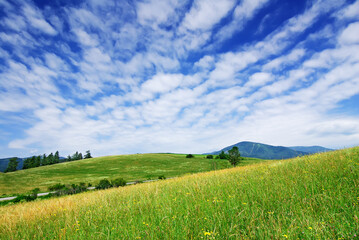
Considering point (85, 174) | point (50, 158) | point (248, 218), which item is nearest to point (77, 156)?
point (50, 158)

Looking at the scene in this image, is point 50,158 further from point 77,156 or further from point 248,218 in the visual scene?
point 248,218

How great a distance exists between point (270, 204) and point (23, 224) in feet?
22.2

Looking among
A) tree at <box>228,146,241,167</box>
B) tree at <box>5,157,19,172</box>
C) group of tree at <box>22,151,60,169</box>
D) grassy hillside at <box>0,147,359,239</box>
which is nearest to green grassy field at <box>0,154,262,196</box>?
tree at <box>228,146,241,167</box>

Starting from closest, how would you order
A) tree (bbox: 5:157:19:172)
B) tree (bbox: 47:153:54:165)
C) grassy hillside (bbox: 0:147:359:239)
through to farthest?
grassy hillside (bbox: 0:147:359:239) → tree (bbox: 5:157:19:172) → tree (bbox: 47:153:54:165)

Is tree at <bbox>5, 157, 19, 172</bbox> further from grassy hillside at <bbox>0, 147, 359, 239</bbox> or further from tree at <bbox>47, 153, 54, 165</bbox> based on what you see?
grassy hillside at <bbox>0, 147, 359, 239</bbox>

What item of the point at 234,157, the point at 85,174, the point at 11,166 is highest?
the point at 11,166

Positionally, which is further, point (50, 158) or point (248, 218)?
point (50, 158)

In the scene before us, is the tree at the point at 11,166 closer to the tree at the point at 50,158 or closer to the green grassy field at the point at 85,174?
the tree at the point at 50,158

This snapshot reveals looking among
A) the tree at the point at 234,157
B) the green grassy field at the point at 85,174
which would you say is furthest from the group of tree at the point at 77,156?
the tree at the point at 234,157

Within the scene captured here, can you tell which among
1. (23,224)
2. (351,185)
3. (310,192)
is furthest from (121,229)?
(351,185)

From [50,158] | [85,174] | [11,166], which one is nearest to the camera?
[85,174]

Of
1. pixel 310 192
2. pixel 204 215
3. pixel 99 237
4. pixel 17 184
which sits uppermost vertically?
pixel 310 192

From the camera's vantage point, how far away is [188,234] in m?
2.88

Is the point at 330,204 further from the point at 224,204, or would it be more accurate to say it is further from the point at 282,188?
the point at 224,204
